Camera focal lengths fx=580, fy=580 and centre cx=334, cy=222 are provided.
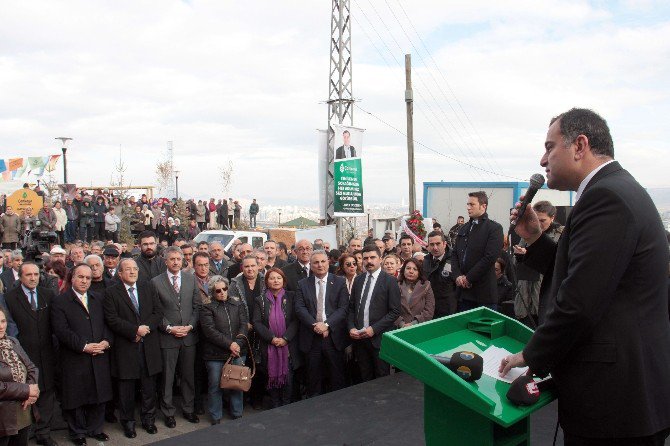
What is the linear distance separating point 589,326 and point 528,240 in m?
0.70

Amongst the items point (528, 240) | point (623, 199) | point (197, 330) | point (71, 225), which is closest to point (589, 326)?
point (623, 199)

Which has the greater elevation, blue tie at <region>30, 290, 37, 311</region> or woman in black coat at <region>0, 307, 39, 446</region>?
blue tie at <region>30, 290, 37, 311</region>

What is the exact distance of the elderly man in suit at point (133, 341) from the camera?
18.1ft

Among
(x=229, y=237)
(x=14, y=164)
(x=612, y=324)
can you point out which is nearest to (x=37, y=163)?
(x=14, y=164)

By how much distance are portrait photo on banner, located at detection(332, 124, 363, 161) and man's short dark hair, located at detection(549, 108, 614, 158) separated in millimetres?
11171

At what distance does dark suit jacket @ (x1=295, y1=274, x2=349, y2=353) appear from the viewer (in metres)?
6.04

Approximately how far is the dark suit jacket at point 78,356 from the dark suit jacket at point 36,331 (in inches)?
3.5

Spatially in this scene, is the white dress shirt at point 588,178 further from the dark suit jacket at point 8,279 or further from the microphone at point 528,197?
the dark suit jacket at point 8,279

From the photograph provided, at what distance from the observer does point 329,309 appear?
241 inches

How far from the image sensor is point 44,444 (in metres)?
5.28

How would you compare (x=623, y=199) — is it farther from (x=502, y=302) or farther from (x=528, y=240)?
(x=502, y=302)

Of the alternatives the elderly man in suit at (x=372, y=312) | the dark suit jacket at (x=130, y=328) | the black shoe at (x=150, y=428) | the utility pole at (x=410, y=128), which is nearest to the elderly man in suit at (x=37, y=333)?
the dark suit jacket at (x=130, y=328)

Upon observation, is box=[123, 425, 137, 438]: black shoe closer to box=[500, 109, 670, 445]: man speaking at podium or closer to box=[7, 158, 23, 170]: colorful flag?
box=[500, 109, 670, 445]: man speaking at podium

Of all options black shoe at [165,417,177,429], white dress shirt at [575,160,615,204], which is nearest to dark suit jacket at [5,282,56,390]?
black shoe at [165,417,177,429]
